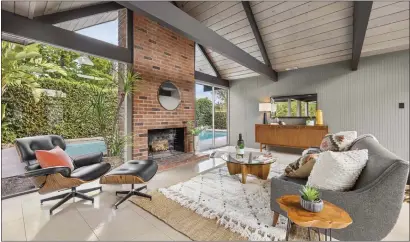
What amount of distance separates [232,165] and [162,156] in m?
1.78

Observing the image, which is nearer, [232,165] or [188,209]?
[188,209]

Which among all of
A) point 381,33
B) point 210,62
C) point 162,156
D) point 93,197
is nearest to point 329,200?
point 93,197

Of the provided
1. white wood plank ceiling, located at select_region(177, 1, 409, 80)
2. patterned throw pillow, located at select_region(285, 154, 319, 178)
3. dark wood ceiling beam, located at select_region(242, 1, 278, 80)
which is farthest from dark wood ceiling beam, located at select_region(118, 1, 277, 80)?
patterned throw pillow, located at select_region(285, 154, 319, 178)

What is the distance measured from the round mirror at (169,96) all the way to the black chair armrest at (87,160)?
176 cm

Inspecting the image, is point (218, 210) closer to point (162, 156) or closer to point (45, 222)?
point (45, 222)

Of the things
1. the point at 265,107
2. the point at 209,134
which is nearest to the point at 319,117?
the point at 265,107

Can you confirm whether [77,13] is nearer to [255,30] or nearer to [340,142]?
[255,30]

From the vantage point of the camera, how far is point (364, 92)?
4.39m

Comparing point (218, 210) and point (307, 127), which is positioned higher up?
point (307, 127)

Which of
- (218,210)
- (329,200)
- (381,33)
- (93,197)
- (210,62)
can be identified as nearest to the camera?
(329,200)

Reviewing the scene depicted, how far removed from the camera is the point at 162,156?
4348mm

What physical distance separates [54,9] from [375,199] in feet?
13.1

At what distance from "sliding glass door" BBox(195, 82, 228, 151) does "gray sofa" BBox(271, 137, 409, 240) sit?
174 inches

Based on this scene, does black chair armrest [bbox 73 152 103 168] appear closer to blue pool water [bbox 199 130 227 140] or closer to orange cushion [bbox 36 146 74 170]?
orange cushion [bbox 36 146 74 170]
